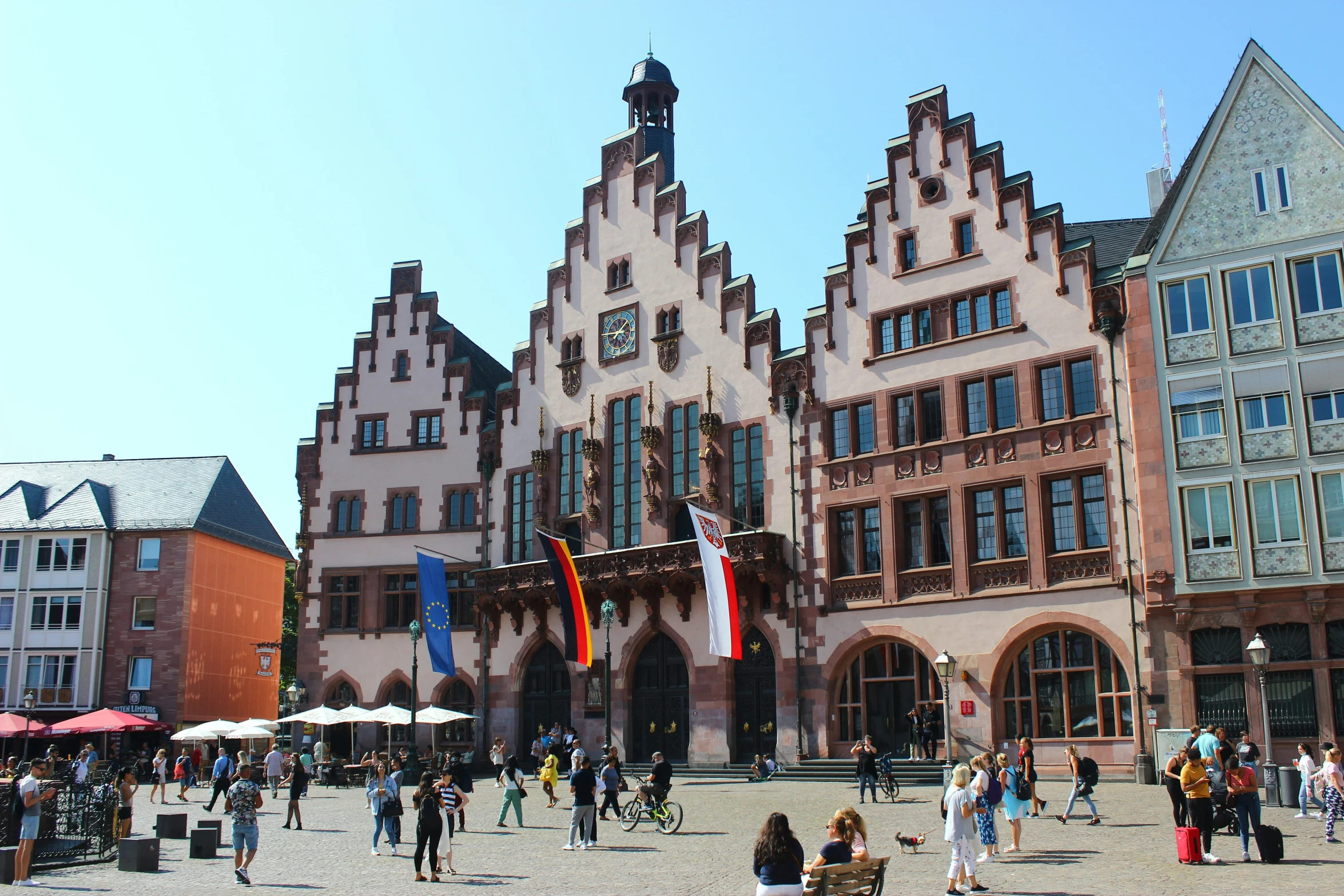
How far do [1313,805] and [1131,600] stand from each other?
368 inches

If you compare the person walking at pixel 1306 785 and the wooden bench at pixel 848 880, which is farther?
the person walking at pixel 1306 785

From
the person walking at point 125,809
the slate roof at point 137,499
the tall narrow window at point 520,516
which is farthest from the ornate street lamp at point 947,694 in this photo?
the slate roof at point 137,499

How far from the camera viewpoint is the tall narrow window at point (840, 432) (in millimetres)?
42594

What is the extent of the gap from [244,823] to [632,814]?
28.7 feet

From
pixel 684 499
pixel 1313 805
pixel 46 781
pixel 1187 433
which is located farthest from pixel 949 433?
pixel 46 781

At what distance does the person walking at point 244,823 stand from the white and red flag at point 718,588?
15739 mm

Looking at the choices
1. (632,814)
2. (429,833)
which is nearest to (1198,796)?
(632,814)

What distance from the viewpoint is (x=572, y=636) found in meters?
41.5

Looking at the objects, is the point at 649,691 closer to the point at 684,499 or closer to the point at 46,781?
the point at 684,499

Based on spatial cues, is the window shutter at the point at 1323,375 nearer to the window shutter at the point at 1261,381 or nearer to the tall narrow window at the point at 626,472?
the window shutter at the point at 1261,381

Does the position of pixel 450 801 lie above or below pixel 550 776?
above

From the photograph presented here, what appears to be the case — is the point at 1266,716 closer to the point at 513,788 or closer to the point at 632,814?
the point at 632,814

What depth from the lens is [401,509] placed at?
172 feet

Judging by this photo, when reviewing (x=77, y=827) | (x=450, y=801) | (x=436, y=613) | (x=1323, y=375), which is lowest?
(x=77, y=827)
